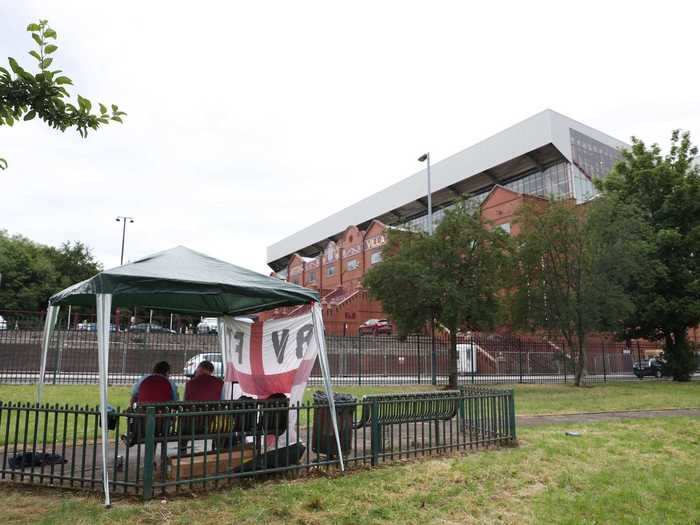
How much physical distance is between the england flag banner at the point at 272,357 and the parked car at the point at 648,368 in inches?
1259

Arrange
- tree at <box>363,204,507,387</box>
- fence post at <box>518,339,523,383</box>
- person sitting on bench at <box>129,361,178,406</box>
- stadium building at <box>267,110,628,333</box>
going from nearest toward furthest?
1. person sitting on bench at <box>129,361,178,406</box>
2. tree at <box>363,204,507,387</box>
3. fence post at <box>518,339,523,383</box>
4. stadium building at <box>267,110,628,333</box>

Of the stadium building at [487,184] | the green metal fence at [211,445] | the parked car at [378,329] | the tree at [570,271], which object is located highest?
the stadium building at [487,184]

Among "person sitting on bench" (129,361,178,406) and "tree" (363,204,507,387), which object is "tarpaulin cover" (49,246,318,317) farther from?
"tree" (363,204,507,387)

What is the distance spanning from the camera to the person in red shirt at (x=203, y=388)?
7.65 meters

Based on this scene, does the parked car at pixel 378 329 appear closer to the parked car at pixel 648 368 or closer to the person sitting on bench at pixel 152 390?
the parked car at pixel 648 368

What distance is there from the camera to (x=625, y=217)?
27.3m

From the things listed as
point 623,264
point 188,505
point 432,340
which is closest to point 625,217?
point 623,264

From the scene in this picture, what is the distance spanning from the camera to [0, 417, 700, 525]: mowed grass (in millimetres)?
5273

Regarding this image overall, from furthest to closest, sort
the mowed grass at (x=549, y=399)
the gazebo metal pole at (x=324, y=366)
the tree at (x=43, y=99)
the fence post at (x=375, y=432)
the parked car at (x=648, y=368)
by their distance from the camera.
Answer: the parked car at (x=648, y=368)
the mowed grass at (x=549, y=399)
the fence post at (x=375, y=432)
the gazebo metal pole at (x=324, y=366)
the tree at (x=43, y=99)

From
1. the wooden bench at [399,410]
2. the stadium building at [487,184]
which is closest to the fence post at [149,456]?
the wooden bench at [399,410]

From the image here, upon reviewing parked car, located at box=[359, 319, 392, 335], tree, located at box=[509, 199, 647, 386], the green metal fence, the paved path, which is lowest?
the paved path

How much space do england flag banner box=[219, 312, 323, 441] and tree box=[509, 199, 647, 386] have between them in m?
17.7

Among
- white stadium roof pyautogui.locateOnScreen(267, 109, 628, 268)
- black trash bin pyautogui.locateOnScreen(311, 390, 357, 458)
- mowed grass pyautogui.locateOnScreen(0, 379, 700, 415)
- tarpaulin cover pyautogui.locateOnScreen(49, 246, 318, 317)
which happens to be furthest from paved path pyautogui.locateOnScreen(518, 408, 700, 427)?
white stadium roof pyautogui.locateOnScreen(267, 109, 628, 268)

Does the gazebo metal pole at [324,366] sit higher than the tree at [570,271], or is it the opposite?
the tree at [570,271]
